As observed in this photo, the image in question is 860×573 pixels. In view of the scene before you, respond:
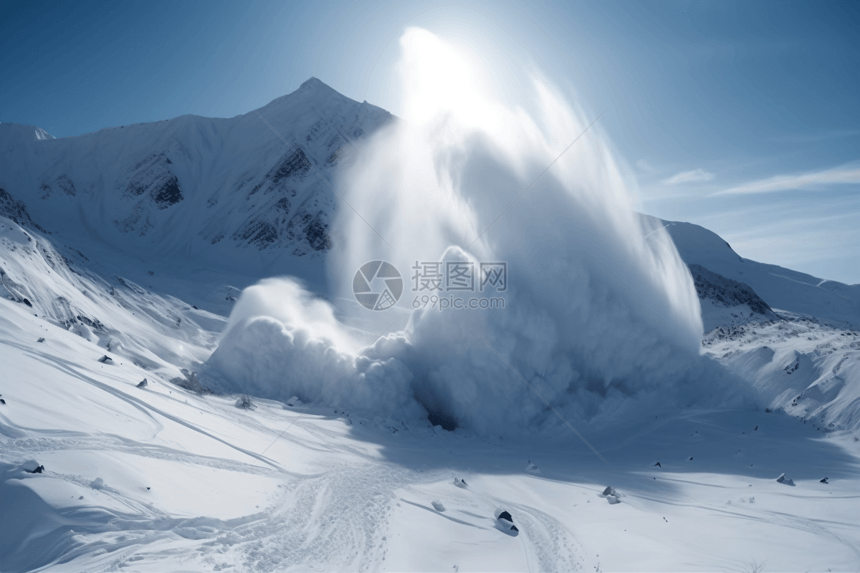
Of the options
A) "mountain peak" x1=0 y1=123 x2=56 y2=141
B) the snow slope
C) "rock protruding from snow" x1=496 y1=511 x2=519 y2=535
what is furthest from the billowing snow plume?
"mountain peak" x1=0 y1=123 x2=56 y2=141

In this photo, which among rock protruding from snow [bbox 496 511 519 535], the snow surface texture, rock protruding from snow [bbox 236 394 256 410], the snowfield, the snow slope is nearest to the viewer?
the snowfield

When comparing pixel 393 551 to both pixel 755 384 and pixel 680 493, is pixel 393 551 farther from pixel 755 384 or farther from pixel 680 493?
pixel 755 384

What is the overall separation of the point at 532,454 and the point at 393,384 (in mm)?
6896

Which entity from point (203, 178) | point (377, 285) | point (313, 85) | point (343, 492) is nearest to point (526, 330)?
point (343, 492)

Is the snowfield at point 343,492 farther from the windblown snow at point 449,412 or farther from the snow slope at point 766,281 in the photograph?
the snow slope at point 766,281

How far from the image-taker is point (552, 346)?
23562 millimetres

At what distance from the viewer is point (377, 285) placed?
172ft

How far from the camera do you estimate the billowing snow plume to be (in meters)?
22.6

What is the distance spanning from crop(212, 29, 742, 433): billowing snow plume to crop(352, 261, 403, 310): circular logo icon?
16876 mm

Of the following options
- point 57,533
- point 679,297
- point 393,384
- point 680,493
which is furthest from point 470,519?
point 679,297

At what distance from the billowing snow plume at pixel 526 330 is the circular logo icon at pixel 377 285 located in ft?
55.4

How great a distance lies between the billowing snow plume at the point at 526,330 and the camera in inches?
890

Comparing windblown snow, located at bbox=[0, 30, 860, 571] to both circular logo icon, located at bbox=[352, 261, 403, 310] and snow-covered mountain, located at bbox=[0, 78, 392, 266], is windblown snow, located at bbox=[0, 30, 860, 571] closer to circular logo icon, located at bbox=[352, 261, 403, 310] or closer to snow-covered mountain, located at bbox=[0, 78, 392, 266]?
circular logo icon, located at bbox=[352, 261, 403, 310]

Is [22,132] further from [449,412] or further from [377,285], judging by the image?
[449,412]
